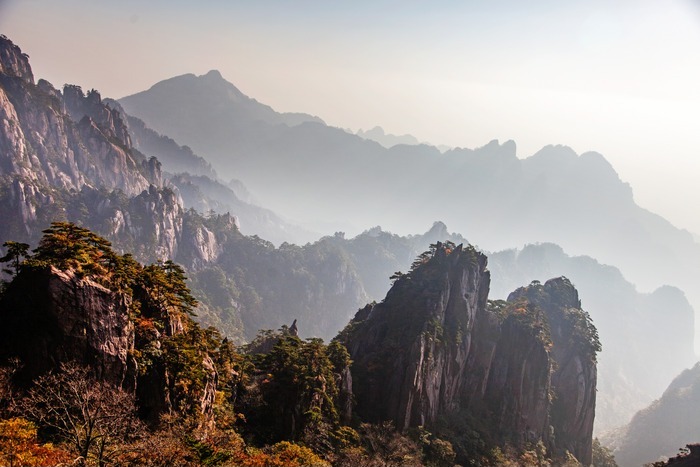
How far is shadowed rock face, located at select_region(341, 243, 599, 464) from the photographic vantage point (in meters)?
56.9

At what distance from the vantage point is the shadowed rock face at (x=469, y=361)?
56.9m

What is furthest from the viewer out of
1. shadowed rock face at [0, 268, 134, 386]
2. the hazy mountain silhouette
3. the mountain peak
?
the mountain peak

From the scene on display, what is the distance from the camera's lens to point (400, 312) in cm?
6469

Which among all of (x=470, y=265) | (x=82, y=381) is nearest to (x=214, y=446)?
(x=82, y=381)

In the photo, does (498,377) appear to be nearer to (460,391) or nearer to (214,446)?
(460,391)

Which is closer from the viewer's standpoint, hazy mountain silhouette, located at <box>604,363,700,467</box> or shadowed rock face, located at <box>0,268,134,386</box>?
shadowed rock face, located at <box>0,268,134,386</box>

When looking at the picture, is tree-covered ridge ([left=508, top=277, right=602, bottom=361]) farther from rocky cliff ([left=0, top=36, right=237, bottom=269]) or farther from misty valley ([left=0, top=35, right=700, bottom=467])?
rocky cliff ([left=0, top=36, right=237, bottom=269])

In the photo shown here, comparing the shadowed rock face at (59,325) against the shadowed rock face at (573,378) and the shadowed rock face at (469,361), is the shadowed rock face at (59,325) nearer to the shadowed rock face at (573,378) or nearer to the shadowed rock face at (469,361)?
the shadowed rock face at (469,361)

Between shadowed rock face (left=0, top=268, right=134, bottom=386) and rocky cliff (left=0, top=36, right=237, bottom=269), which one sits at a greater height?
rocky cliff (left=0, top=36, right=237, bottom=269)

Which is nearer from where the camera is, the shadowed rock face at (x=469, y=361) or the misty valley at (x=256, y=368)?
the misty valley at (x=256, y=368)

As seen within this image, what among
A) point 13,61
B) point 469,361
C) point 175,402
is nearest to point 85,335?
point 175,402

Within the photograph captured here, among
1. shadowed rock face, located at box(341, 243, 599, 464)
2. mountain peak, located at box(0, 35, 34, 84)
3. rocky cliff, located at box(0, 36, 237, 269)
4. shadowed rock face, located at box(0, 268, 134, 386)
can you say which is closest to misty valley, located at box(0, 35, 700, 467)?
shadowed rock face, located at box(0, 268, 134, 386)

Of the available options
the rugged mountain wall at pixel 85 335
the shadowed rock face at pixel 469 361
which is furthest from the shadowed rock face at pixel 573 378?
the rugged mountain wall at pixel 85 335

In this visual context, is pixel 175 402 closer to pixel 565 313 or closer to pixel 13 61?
pixel 565 313
